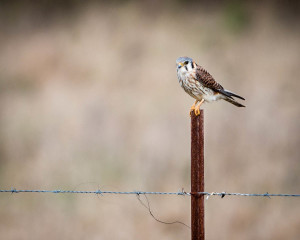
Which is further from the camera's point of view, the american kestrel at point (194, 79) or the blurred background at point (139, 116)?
the blurred background at point (139, 116)

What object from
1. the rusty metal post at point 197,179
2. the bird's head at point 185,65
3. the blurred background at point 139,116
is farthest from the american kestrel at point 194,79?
the blurred background at point 139,116

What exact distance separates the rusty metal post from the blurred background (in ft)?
15.9

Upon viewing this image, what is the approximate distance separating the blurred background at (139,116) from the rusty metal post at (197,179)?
484 cm

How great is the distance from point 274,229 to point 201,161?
5.37m

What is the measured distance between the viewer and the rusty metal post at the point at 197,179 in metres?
2.86

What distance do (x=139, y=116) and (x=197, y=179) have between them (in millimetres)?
6105

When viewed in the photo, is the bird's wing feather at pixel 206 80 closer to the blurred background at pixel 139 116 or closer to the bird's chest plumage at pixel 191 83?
the bird's chest plumage at pixel 191 83

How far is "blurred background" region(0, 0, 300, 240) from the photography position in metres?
7.90

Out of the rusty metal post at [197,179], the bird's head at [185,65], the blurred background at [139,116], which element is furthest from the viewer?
the blurred background at [139,116]

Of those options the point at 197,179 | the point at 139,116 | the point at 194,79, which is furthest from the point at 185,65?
the point at 139,116

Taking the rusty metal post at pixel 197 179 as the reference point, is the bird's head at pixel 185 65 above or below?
above

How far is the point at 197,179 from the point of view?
2.89 metres

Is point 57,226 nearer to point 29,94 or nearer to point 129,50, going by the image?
point 29,94

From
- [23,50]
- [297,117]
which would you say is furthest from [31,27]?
[297,117]
